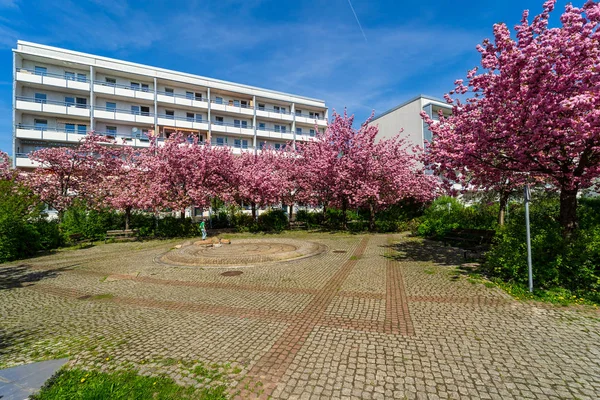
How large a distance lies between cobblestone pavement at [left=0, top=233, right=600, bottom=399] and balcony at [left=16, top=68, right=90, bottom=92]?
33531 mm

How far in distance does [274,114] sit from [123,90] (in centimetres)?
2067

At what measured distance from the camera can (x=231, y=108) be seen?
43.6 m

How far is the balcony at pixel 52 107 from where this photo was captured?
31.5m

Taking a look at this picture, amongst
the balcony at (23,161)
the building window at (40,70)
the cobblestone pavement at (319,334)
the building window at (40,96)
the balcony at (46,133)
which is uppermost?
the building window at (40,70)

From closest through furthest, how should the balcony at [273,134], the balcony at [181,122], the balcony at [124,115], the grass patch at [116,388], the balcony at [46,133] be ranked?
1. the grass patch at [116,388]
2. the balcony at [46,133]
3. the balcony at [124,115]
4. the balcony at [181,122]
5. the balcony at [273,134]

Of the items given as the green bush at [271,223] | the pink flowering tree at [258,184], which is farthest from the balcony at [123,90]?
the green bush at [271,223]

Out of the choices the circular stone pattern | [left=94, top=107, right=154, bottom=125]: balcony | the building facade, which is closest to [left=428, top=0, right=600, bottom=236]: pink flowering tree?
the circular stone pattern

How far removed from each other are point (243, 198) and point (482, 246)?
57.7ft

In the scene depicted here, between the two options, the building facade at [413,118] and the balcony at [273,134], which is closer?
the building facade at [413,118]

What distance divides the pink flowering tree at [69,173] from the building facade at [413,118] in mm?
31537

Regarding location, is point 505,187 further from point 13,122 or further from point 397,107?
point 13,122

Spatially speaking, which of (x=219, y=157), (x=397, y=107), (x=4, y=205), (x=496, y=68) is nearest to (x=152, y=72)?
(x=219, y=157)

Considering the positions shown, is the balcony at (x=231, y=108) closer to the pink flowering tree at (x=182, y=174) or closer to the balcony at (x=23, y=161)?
the pink flowering tree at (x=182, y=174)

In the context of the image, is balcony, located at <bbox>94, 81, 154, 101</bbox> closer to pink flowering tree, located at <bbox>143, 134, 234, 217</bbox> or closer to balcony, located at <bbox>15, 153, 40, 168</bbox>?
balcony, located at <bbox>15, 153, 40, 168</bbox>
